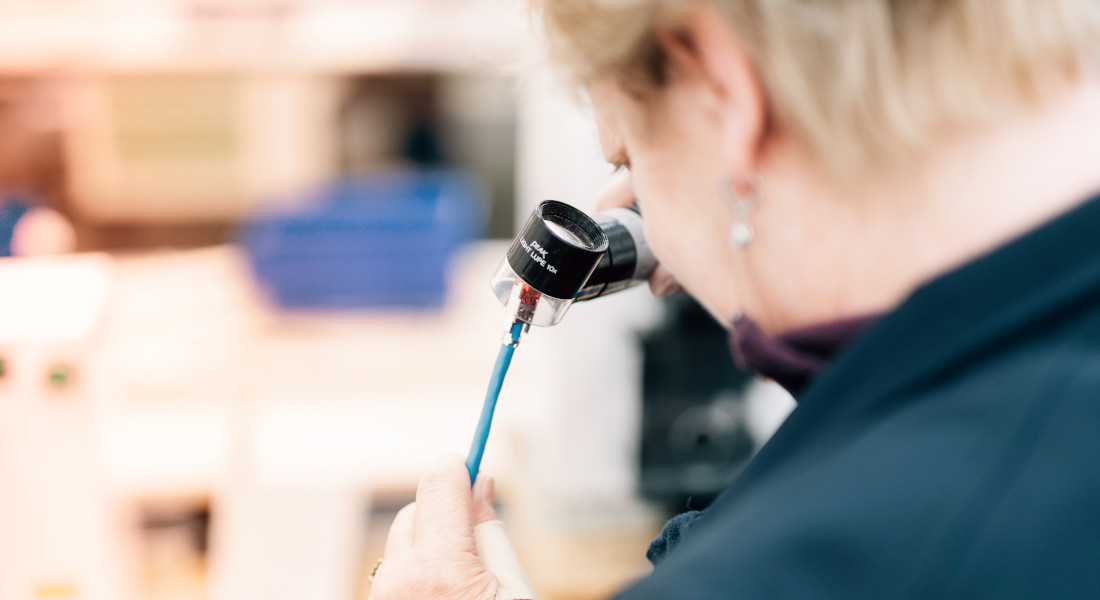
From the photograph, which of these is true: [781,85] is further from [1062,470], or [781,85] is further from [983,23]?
[1062,470]

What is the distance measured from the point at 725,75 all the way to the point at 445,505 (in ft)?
1.21

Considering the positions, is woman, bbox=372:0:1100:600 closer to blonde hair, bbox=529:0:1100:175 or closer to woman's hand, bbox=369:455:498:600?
Answer: blonde hair, bbox=529:0:1100:175

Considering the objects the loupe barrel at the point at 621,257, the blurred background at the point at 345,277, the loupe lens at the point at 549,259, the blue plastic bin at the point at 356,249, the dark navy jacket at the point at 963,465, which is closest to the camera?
the dark navy jacket at the point at 963,465

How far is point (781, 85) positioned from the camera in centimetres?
41

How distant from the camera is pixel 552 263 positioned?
58 cm

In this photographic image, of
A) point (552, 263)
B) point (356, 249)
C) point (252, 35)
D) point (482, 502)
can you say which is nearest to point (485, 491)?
point (482, 502)

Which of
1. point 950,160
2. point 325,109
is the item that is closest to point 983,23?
point 950,160

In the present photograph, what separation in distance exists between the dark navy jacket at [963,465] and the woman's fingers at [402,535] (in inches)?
11.0

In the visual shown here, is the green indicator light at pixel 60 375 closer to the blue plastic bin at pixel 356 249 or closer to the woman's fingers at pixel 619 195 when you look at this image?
the woman's fingers at pixel 619 195

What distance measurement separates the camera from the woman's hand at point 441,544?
591 mm

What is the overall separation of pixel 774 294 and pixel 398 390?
1.67 metres

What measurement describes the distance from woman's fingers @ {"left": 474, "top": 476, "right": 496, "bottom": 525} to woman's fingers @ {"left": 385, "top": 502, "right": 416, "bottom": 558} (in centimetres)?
5

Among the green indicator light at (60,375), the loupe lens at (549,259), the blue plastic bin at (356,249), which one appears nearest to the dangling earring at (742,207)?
the loupe lens at (549,259)

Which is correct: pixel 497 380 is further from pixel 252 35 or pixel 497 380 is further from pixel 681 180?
pixel 252 35
